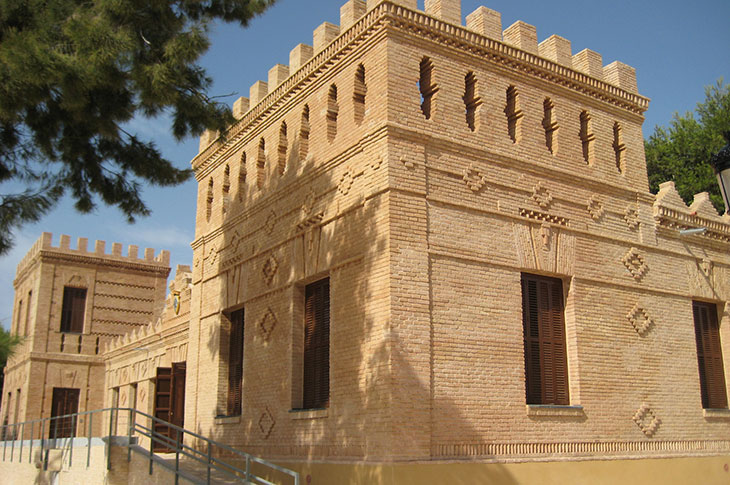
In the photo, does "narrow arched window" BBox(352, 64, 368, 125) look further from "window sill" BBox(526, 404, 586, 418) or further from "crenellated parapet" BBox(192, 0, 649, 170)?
"window sill" BBox(526, 404, 586, 418)

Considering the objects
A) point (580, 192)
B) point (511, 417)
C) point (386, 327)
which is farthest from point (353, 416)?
point (580, 192)

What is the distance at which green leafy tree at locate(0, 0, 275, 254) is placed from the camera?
9477mm

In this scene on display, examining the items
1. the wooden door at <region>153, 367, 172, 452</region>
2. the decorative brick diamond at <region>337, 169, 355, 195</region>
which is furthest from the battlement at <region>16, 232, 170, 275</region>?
the decorative brick diamond at <region>337, 169, 355, 195</region>

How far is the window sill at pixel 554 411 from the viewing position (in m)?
11.2

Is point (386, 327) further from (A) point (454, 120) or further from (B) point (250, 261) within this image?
(B) point (250, 261)

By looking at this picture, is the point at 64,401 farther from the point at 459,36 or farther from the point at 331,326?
the point at 459,36

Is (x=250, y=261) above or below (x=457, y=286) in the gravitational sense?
above

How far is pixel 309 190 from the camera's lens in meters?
12.7

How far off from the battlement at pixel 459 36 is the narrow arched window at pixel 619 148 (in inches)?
26.9

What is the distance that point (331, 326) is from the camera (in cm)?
1136

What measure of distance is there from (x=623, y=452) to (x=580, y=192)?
14.7 ft

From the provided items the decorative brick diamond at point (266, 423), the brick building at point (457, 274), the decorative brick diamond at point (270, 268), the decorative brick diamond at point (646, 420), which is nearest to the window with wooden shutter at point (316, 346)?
the brick building at point (457, 274)

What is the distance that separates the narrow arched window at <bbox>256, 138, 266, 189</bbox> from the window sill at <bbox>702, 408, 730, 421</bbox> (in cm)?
951

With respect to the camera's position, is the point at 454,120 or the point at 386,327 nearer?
the point at 386,327
